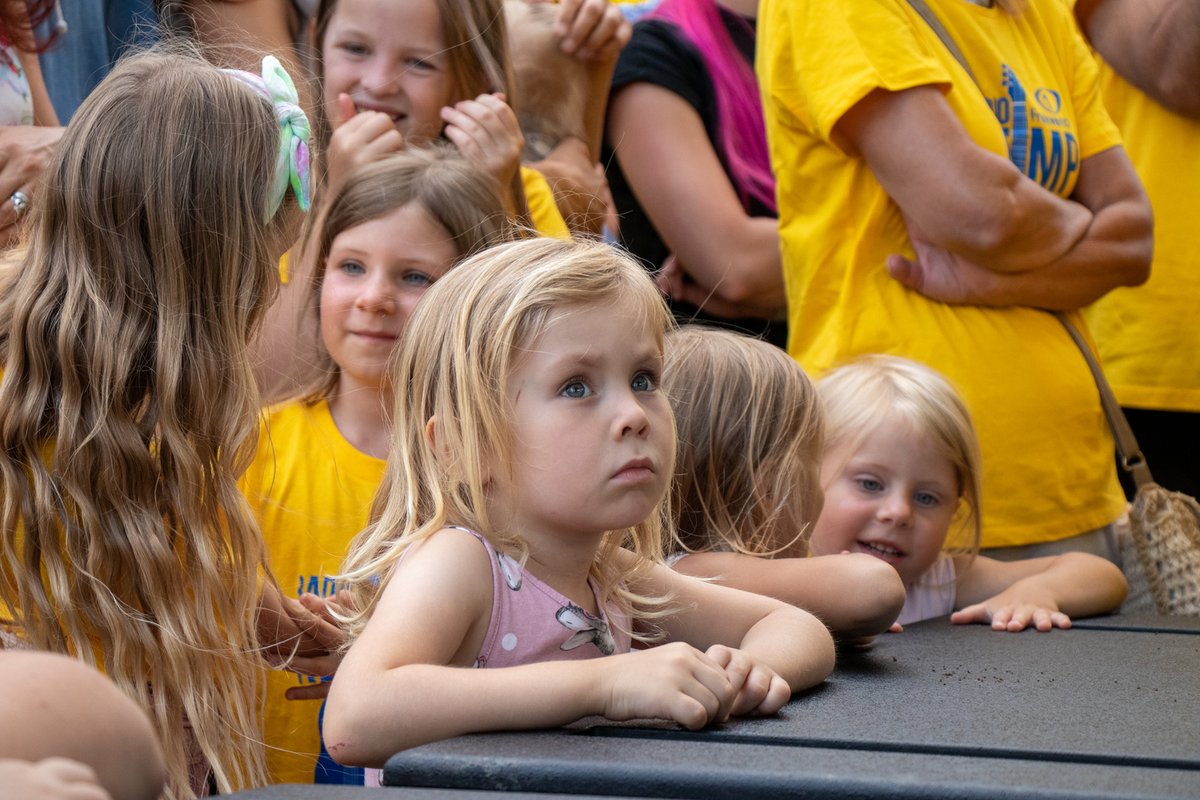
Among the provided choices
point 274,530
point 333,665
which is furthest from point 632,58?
point 333,665

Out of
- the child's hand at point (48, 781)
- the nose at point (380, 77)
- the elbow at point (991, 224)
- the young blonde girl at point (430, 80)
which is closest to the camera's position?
the child's hand at point (48, 781)

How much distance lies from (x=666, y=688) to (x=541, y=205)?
1.72 m

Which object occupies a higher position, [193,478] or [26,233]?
[26,233]

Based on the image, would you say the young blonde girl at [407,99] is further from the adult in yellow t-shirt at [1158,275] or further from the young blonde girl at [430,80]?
the adult in yellow t-shirt at [1158,275]

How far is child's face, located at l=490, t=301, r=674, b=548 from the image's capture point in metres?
1.65

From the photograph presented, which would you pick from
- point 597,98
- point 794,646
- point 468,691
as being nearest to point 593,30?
point 597,98

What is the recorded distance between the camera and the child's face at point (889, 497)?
2627 mm

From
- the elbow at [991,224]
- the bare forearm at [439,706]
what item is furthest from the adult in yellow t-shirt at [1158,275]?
the bare forearm at [439,706]

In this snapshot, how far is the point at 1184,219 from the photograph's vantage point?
3.25 metres

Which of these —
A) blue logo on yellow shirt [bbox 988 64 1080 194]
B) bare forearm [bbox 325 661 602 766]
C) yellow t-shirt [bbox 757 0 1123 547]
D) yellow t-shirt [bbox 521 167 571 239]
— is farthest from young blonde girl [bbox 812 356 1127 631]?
bare forearm [bbox 325 661 602 766]

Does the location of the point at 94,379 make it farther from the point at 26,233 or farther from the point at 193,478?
the point at 26,233

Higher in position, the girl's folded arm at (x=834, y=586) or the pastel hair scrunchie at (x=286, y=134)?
the pastel hair scrunchie at (x=286, y=134)

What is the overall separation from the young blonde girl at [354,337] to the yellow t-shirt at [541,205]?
265mm

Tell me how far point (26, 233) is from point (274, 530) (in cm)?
62
